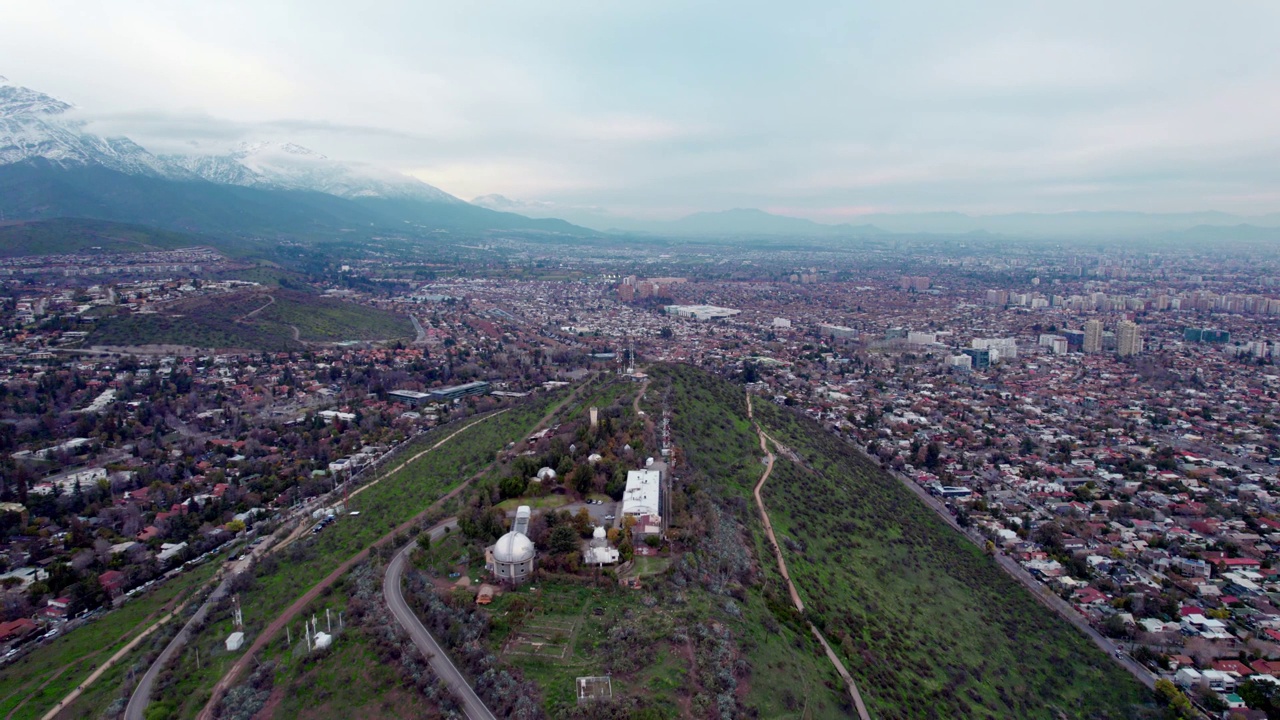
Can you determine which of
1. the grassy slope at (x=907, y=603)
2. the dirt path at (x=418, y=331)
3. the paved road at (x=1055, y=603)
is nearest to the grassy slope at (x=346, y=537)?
the grassy slope at (x=907, y=603)

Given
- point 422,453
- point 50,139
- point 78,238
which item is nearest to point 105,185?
point 50,139

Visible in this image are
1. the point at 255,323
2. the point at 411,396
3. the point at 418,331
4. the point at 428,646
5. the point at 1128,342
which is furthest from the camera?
the point at 418,331

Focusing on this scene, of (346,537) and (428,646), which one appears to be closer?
(428,646)

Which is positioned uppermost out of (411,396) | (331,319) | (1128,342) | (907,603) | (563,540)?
(563,540)

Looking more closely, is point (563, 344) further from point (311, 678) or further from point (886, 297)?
point (886, 297)

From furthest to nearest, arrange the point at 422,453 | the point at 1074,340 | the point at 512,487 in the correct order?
1. the point at 1074,340
2. the point at 422,453
3. the point at 512,487

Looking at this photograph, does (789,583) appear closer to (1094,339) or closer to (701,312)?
(1094,339)

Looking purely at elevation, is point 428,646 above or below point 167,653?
above
